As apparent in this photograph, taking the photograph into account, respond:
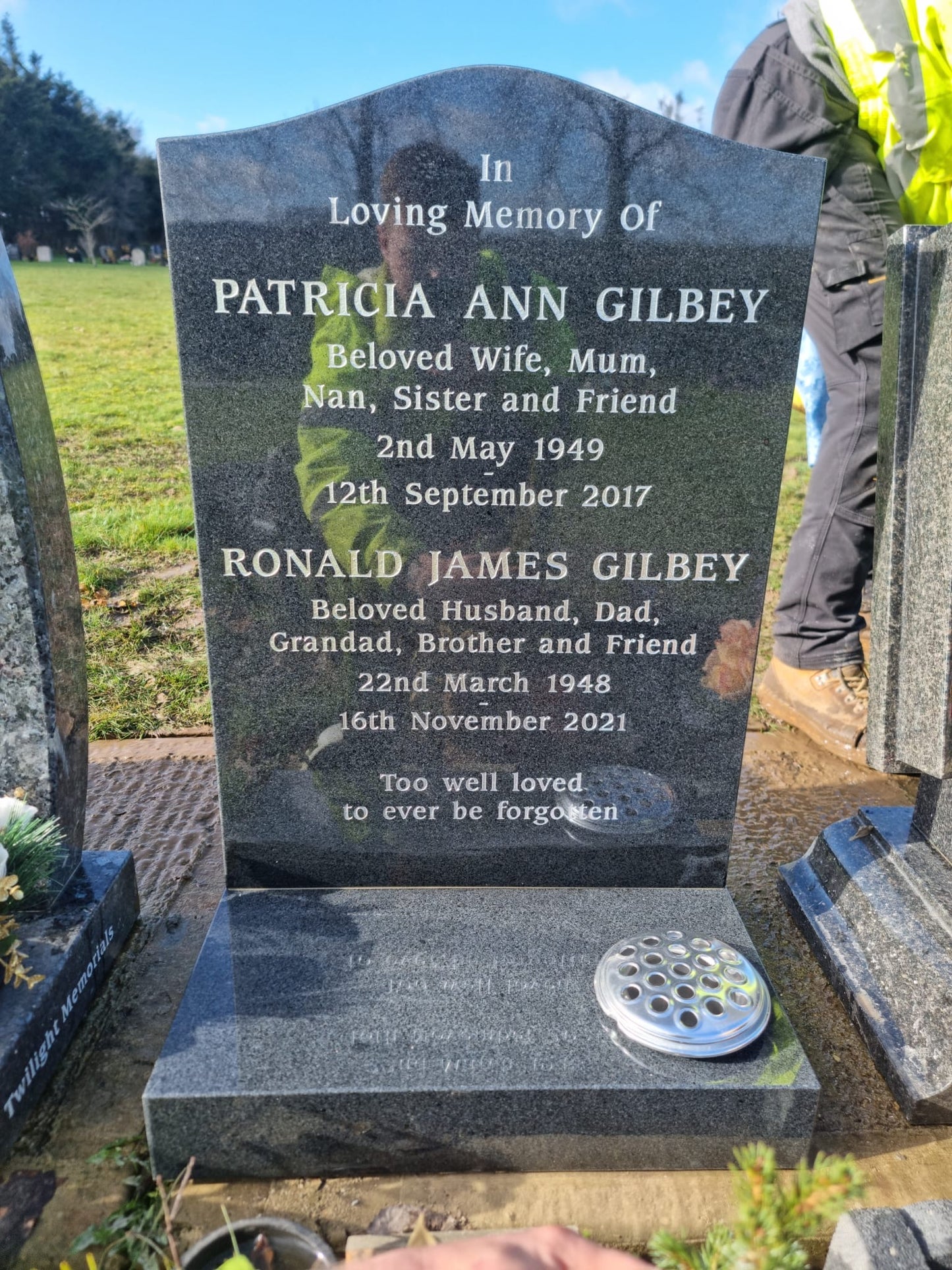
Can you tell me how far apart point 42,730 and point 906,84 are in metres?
2.74

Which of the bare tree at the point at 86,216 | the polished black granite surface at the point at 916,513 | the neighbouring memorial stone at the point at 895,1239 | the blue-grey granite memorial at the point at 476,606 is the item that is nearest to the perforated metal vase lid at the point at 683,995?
the blue-grey granite memorial at the point at 476,606

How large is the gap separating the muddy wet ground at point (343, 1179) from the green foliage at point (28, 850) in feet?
1.14

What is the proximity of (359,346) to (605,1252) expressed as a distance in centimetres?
151

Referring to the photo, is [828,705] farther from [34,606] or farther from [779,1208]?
[34,606]

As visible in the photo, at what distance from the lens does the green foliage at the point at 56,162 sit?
37500mm

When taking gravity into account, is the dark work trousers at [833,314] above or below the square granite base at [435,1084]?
above

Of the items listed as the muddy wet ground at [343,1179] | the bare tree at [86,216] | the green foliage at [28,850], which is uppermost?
the bare tree at [86,216]

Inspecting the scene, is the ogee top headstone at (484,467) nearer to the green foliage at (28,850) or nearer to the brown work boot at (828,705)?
the green foliage at (28,850)

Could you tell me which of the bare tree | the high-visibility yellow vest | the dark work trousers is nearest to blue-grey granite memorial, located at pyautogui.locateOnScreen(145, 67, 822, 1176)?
the high-visibility yellow vest

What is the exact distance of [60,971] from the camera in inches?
69.5

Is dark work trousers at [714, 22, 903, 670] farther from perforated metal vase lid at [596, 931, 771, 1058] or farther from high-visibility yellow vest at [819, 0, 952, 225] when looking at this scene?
perforated metal vase lid at [596, 931, 771, 1058]

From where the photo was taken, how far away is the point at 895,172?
8.34ft

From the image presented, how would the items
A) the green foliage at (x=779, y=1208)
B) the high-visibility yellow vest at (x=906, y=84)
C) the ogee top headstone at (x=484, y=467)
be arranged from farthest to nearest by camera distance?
1. the high-visibility yellow vest at (x=906, y=84)
2. the ogee top headstone at (x=484, y=467)
3. the green foliage at (x=779, y=1208)

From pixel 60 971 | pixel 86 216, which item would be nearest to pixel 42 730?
pixel 60 971
